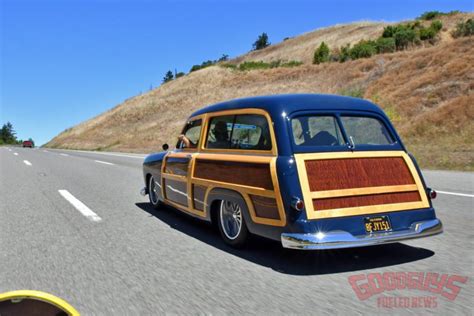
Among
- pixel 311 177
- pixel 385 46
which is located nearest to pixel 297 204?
pixel 311 177

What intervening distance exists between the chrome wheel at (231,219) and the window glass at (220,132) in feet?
2.37

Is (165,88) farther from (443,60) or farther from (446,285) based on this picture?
(446,285)

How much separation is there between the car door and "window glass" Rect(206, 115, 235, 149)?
31 centimetres

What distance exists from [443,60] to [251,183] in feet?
96.6

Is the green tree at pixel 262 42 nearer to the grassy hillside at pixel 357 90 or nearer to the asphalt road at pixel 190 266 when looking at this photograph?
the grassy hillside at pixel 357 90

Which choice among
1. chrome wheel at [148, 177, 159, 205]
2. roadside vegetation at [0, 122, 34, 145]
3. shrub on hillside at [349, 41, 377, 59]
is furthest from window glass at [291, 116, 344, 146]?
roadside vegetation at [0, 122, 34, 145]

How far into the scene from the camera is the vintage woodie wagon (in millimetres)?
4074

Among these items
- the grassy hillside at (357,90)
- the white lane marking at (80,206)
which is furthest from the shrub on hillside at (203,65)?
the white lane marking at (80,206)

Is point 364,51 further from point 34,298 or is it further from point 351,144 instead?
point 34,298

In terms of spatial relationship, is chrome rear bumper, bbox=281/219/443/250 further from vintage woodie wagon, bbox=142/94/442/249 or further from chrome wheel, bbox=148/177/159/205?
chrome wheel, bbox=148/177/159/205

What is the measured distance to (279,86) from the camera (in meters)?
55.7

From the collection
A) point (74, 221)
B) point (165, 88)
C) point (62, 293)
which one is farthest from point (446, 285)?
point (165, 88)

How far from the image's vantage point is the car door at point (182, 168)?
582cm

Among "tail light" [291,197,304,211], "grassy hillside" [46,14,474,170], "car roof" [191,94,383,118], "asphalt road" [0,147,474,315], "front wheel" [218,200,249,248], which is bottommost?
"asphalt road" [0,147,474,315]
